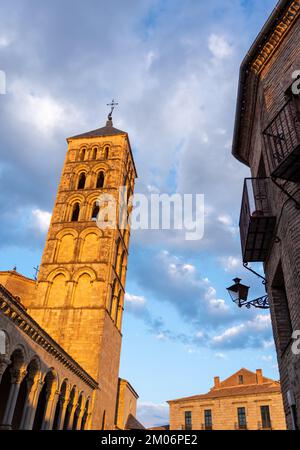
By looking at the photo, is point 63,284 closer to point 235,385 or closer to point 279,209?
point 279,209

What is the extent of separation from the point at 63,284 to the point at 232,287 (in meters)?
19.6

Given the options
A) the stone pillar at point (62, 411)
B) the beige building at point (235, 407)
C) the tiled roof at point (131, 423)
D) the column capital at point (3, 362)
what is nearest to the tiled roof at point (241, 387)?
the beige building at point (235, 407)

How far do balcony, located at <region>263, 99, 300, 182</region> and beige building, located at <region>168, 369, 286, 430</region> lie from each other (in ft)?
126

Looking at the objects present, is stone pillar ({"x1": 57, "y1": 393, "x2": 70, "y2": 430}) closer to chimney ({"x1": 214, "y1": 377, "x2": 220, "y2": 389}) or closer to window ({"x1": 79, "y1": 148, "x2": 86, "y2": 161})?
window ({"x1": 79, "y1": 148, "x2": 86, "y2": 161})

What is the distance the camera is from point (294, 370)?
7199 millimetres

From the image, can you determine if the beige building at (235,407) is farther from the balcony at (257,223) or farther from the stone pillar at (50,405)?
the balcony at (257,223)

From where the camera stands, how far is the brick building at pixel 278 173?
7047mm

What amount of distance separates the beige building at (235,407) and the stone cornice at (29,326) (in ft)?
88.9

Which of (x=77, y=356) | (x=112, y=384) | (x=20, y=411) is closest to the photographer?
(x=20, y=411)

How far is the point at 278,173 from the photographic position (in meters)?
6.90

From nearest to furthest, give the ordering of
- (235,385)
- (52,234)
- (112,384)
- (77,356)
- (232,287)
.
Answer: (232,287), (77,356), (112,384), (52,234), (235,385)

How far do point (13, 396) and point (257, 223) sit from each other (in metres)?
11.3

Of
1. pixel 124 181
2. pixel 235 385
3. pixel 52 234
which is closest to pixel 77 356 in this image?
pixel 52 234

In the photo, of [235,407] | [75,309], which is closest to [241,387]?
[235,407]
